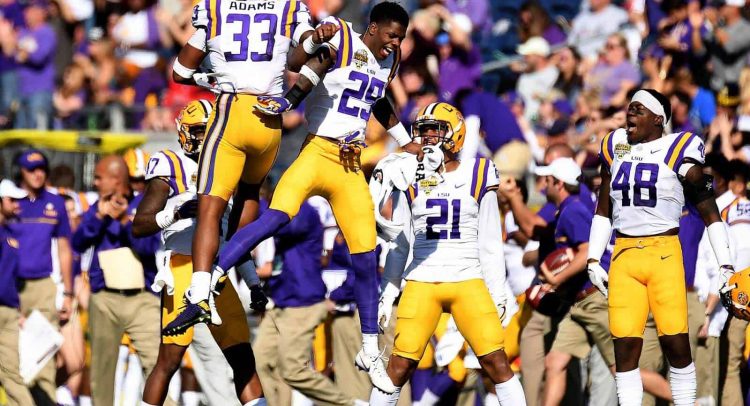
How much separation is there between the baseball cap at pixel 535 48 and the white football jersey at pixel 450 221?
684cm

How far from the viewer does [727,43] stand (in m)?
15.6

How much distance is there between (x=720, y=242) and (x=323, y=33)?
2999 millimetres

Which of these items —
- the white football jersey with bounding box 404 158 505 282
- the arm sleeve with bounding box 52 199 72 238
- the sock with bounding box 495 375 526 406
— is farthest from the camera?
the arm sleeve with bounding box 52 199 72 238

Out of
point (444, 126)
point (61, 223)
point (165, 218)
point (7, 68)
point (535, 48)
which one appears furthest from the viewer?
point (7, 68)

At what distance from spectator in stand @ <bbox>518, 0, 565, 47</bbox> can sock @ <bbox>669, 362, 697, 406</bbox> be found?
7912 mm

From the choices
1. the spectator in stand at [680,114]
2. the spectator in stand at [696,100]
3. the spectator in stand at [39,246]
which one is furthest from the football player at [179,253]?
the spectator in stand at [696,100]

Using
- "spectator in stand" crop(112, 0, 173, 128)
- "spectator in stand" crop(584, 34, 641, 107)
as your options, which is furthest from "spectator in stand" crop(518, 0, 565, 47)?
"spectator in stand" crop(112, 0, 173, 128)

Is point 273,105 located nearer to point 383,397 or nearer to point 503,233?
point 383,397

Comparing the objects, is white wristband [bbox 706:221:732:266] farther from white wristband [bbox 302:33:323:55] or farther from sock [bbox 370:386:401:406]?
white wristband [bbox 302:33:323:55]

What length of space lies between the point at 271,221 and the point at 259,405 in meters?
1.33

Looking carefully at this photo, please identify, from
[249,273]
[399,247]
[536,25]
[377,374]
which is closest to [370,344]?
[377,374]

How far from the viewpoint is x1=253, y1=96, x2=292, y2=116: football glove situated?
32.3 feet

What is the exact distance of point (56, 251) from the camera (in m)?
14.4

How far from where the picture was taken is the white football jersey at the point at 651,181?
34.7ft
